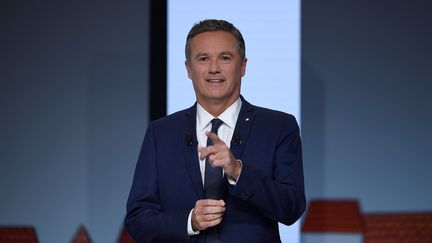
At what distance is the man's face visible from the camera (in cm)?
177

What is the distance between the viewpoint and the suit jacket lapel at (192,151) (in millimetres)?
1752

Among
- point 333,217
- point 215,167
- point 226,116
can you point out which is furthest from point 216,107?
point 333,217

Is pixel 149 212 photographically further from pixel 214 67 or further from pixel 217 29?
pixel 217 29

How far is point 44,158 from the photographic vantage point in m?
3.50

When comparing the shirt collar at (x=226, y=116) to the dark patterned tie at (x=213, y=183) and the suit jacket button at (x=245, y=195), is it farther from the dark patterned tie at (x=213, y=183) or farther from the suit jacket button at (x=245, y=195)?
the suit jacket button at (x=245, y=195)

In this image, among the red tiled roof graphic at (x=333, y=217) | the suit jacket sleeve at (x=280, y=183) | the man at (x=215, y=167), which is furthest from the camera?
the red tiled roof graphic at (x=333, y=217)

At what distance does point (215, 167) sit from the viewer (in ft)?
5.66

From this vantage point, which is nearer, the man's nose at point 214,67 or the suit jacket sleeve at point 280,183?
the suit jacket sleeve at point 280,183

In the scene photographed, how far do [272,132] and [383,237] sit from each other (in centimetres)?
189

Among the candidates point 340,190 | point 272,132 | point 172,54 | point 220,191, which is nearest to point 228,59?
point 272,132

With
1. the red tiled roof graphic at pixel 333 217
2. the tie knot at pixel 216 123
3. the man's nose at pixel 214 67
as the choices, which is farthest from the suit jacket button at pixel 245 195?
the red tiled roof graphic at pixel 333 217

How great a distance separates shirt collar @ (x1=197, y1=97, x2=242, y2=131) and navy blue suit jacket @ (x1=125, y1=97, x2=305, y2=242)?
17 mm

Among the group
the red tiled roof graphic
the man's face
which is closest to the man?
the man's face

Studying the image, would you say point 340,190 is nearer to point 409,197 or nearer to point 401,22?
point 409,197
